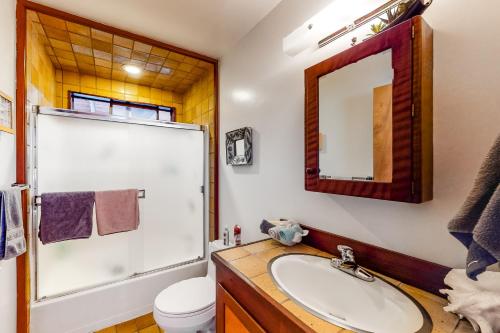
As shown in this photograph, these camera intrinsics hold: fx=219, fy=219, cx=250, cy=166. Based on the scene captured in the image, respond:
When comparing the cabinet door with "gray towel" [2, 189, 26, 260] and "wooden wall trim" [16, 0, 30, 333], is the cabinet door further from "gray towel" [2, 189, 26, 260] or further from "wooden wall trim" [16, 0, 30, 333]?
"wooden wall trim" [16, 0, 30, 333]

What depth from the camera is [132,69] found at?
241 cm

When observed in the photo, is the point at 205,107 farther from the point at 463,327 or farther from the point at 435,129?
the point at 463,327

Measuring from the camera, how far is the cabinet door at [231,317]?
0.81 meters

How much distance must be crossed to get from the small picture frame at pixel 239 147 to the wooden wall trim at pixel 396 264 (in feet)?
2.78

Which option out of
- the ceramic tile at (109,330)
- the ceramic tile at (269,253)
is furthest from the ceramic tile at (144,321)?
the ceramic tile at (269,253)

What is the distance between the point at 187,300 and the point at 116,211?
0.92 meters

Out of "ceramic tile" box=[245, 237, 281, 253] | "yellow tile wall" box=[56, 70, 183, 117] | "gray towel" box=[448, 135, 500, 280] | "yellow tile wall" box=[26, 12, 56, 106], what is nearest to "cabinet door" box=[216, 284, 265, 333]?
"ceramic tile" box=[245, 237, 281, 253]

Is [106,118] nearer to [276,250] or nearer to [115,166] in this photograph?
[115,166]

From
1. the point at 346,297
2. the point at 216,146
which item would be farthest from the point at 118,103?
the point at 346,297

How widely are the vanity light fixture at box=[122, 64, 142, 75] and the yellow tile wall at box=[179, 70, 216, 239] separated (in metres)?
0.63

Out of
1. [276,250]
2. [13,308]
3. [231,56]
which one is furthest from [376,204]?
[13,308]

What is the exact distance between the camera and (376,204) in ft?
3.05

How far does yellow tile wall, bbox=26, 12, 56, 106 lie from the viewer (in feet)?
4.98

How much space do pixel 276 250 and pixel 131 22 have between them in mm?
1926
